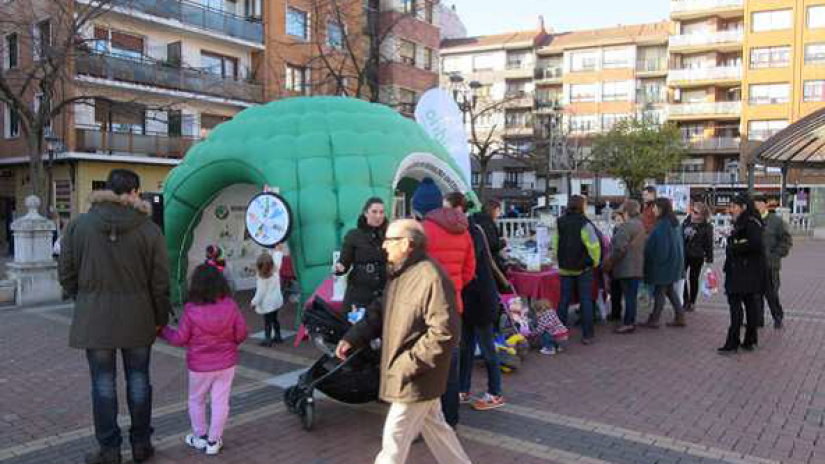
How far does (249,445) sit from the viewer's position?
4.71 meters

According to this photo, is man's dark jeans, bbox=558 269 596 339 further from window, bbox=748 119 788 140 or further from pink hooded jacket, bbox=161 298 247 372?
window, bbox=748 119 788 140

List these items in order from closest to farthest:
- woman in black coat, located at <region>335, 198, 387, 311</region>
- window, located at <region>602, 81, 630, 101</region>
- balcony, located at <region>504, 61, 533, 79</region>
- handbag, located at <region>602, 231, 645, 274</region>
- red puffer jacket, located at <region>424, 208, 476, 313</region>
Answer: red puffer jacket, located at <region>424, 208, 476, 313</region> < woman in black coat, located at <region>335, 198, 387, 311</region> < handbag, located at <region>602, 231, 645, 274</region> < window, located at <region>602, 81, 630, 101</region> < balcony, located at <region>504, 61, 533, 79</region>

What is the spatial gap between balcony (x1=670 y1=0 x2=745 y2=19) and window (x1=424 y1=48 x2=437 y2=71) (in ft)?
80.0

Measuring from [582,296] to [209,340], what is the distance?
4.78 meters

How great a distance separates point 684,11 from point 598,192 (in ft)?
50.5

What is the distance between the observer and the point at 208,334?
4.39 m

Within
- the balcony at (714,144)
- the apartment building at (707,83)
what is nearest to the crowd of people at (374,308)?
the balcony at (714,144)

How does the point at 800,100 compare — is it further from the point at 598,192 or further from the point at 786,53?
the point at 598,192

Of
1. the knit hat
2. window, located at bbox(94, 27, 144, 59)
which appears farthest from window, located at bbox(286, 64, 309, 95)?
the knit hat

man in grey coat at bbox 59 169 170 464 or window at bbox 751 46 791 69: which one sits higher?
window at bbox 751 46 791 69

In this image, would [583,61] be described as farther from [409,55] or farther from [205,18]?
[205,18]

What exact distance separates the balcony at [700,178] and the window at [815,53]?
9296 mm

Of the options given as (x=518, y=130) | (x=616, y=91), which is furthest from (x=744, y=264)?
(x=518, y=130)

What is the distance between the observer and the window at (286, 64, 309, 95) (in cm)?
3065
